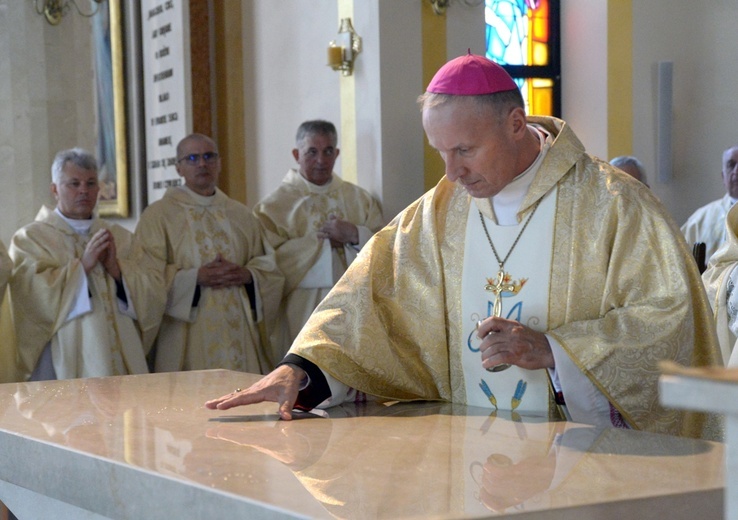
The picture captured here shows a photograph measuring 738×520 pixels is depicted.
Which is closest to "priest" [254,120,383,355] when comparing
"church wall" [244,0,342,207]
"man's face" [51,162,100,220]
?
"church wall" [244,0,342,207]

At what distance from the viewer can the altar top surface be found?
199cm

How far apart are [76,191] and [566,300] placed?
3963 mm

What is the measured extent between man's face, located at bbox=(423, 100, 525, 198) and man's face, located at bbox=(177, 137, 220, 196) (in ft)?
13.1

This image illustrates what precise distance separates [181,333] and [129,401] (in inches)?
142

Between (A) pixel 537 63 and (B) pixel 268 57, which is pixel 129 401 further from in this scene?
(A) pixel 537 63

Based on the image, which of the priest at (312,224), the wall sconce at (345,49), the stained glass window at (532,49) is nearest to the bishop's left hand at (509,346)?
the priest at (312,224)

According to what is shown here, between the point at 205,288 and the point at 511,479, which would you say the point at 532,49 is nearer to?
the point at 205,288

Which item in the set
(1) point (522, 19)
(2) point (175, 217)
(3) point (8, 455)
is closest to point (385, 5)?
(2) point (175, 217)

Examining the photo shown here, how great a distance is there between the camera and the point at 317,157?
7031 mm

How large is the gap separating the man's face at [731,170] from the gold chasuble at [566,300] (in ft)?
15.0

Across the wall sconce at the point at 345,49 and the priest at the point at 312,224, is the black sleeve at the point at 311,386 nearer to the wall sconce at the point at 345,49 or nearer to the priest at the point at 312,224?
the priest at the point at 312,224

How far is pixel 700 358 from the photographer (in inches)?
121

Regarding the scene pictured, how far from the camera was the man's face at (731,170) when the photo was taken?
25.0 feet

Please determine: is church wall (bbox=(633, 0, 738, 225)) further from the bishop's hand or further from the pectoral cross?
the bishop's hand
